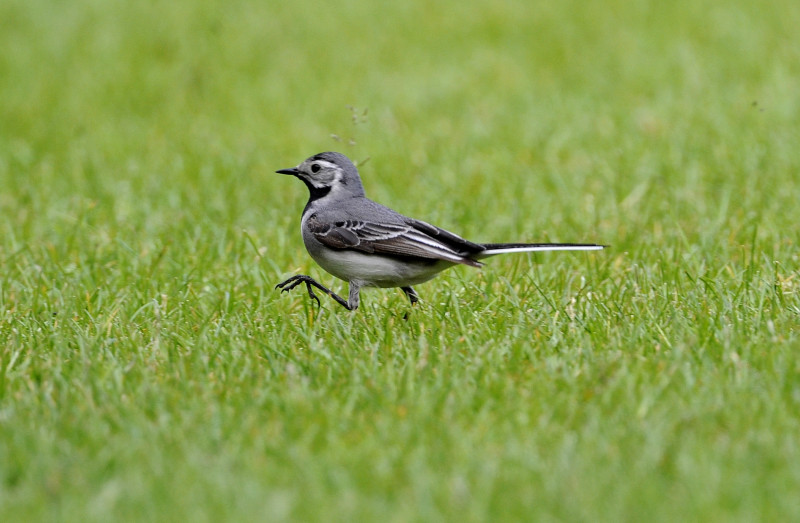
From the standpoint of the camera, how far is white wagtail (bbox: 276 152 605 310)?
5555 mm

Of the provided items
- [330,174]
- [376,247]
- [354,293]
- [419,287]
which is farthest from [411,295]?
[330,174]

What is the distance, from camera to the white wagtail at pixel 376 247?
18.2ft

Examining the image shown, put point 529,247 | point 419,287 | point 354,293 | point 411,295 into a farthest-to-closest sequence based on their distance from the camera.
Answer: point 419,287 < point 411,295 < point 354,293 < point 529,247

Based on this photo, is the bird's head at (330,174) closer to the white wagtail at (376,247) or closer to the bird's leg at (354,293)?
the white wagtail at (376,247)

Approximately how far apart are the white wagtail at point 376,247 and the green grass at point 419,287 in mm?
235

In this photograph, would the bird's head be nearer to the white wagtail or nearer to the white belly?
the white wagtail

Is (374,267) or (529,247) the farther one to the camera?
(374,267)

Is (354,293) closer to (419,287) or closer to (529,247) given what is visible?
(419,287)

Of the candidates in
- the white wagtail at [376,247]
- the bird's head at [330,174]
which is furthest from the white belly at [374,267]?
the bird's head at [330,174]

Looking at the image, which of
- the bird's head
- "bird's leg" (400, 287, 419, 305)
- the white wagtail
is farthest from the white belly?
the bird's head

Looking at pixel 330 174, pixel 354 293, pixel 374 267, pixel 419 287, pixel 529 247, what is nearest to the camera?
pixel 529 247

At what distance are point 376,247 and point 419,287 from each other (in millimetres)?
1045

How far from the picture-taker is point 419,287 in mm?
6703

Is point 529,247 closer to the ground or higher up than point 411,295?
higher up
